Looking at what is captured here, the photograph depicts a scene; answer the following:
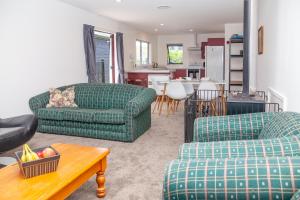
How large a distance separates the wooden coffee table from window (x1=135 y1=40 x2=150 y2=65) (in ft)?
25.6

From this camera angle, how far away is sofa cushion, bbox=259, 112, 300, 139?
1.75 m

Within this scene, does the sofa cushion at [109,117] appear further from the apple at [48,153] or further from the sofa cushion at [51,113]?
the apple at [48,153]

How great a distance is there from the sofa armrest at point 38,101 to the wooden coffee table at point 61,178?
91.1 inches

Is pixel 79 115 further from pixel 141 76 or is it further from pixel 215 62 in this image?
pixel 215 62

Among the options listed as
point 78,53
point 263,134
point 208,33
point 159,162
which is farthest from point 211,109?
point 208,33

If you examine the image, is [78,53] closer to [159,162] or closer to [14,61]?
[14,61]

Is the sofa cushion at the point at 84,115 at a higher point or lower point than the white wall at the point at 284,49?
lower

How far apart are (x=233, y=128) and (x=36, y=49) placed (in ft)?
13.0

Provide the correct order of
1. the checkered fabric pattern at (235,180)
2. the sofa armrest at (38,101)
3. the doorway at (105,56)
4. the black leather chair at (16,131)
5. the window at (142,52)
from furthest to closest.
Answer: the window at (142,52) → the doorway at (105,56) → the sofa armrest at (38,101) → the black leather chair at (16,131) → the checkered fabric pattern at (235,180)

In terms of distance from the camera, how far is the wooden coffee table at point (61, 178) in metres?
1.78

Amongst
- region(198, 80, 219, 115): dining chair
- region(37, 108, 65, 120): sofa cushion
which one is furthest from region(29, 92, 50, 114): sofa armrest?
region(198, 80, 219, 115): dining chair

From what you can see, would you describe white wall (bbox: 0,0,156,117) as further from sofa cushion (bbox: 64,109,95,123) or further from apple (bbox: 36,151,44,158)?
apple (bbox: 36,151,44,158)

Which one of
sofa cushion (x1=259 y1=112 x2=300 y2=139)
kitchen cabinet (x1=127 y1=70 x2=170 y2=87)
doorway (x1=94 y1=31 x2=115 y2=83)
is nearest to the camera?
sofa cushion (x1=259 y1=112 x2=300 y2=139)

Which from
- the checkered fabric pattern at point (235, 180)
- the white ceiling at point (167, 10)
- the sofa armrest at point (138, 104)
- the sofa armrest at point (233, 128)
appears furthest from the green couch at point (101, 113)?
the checkered fabric pattern at point (235, 180)
